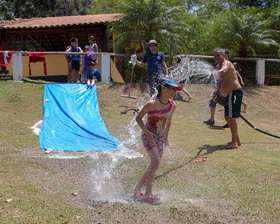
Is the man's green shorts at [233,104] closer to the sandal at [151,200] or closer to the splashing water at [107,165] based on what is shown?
the splashing water at [107,165]

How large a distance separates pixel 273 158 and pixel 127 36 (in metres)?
8.50

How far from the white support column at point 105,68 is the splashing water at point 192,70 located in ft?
8.24

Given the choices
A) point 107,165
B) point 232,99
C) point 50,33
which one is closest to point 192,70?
point 232,99

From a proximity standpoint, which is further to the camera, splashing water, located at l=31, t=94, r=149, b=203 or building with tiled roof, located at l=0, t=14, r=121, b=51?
building with tiled roof, located at l=0, t=14, r=121, b=51

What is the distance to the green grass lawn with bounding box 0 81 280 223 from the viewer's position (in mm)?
3508

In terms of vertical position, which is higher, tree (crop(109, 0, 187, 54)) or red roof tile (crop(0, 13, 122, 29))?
red roof tile (crop(0, 13, 122, 29))

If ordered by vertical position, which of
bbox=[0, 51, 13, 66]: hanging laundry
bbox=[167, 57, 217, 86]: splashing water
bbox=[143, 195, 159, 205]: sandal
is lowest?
bbox=[143, 195, 159, 205]: sandal

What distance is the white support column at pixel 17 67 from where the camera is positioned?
11436 mm

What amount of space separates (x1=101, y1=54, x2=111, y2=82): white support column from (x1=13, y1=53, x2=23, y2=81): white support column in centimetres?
301

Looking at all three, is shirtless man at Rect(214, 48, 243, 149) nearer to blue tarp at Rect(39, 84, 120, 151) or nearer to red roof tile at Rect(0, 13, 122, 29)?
blue tarp at Rect(39, 84, 120, 151)

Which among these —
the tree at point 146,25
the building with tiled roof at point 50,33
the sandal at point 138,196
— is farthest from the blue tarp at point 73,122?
the building with tiled roof at point 50,33

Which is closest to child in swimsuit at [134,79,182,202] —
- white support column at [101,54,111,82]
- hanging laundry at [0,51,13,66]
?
white support column at [101,54,111,82]

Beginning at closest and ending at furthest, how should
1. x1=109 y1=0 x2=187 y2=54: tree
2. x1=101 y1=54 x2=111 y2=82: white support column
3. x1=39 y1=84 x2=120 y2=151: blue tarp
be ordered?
x1=39 y1=84 x2=120 y2=151: blue tarp < x1=101 y1=54 x2=111 y2=82: white support column < x1=109 y1=0 x2=187 y2=54: tree

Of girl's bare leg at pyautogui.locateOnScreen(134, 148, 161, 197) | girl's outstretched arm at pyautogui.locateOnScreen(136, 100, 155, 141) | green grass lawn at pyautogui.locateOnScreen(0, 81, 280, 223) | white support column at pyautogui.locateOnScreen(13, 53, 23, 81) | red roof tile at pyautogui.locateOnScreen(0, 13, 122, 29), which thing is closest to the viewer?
green grass lawn at pyautogui.locateOnScreen(0, 81, 280, 223)
